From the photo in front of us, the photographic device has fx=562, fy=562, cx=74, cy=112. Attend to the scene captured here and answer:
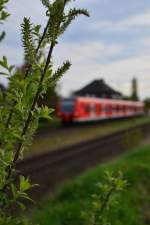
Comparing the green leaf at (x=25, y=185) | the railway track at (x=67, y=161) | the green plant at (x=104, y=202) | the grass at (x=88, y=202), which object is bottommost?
the railway track at (x=67, y=161)

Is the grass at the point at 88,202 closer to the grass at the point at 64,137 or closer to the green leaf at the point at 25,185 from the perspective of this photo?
the green leaf at the point at 25,185

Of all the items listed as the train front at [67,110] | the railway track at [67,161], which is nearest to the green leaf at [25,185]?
the railway track at [67,161]

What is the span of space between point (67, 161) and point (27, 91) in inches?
811

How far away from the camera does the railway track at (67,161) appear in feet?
55.5

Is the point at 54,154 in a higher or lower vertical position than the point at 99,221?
lower

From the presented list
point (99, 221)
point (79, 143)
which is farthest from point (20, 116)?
point (79, 143)

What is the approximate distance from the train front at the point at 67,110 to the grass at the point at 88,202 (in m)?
25.3

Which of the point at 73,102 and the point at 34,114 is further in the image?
the point at 73,102

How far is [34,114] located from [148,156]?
1757 centimetres

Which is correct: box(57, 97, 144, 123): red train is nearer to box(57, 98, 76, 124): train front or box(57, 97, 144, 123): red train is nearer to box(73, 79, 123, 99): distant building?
box(57, 98, 76, 124): train front

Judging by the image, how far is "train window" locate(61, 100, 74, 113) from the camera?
41072 mm

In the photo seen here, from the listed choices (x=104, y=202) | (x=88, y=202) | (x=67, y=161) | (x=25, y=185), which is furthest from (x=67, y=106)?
(x=25, y=185)

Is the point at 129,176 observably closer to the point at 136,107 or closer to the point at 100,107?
the point at 100,107

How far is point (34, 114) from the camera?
177 centimetres
